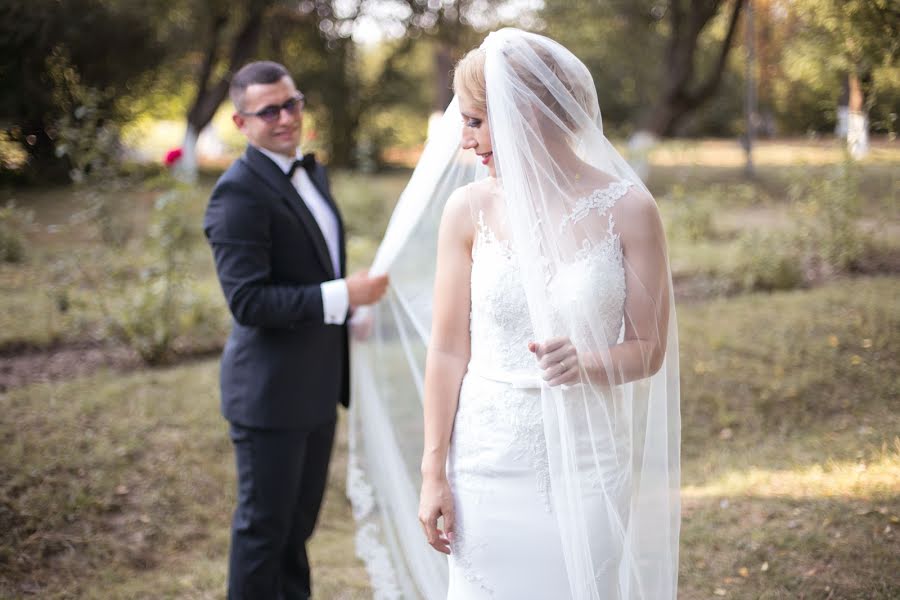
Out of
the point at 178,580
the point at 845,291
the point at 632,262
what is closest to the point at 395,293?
the point at 632,262

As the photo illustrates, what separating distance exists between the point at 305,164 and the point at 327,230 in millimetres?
293

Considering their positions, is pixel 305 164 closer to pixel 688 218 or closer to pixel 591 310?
pixel 591 310

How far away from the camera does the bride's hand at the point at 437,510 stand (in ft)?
7.38

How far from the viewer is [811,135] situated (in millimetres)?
7457

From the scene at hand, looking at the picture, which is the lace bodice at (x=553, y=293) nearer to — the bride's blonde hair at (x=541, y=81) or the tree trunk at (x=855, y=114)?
the bride's blonde hair at (x=541, y=81)

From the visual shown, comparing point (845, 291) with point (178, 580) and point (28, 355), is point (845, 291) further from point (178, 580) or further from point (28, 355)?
point (28, 355)

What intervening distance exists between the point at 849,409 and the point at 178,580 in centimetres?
441

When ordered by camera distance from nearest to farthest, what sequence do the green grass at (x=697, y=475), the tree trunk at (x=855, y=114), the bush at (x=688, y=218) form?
1. the green grass at (x=697, y=475)
2. the tree trunk at (x=855, y=114)
3. the bush at (x=688, y=218)

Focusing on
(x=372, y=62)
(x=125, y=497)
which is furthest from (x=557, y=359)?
(x=372, y=62)

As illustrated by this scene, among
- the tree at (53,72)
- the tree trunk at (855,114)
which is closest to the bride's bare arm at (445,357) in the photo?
the tree trunk at (855,114)

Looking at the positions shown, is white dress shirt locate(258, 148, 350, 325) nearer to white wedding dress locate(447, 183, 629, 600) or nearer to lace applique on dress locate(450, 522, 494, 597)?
white wedding dress locate(447, 183, 629, 600)

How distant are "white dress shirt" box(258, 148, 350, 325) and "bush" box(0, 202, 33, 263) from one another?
3242mm

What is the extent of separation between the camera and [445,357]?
7.51 feet

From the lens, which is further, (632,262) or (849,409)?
(849,409)
